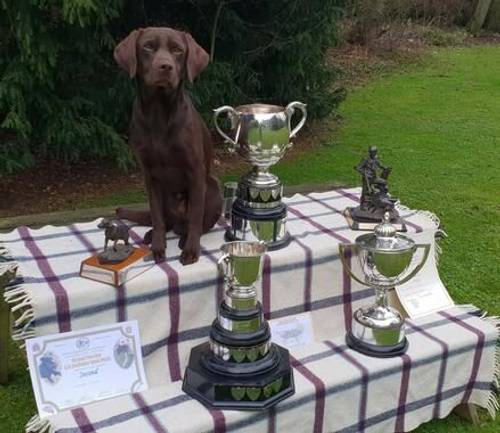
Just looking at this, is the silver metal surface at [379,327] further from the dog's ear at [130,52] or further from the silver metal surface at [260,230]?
the dog's ear at [130,52]

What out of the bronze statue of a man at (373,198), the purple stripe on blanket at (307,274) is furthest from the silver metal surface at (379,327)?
the bronze statue of a man at (373,198)

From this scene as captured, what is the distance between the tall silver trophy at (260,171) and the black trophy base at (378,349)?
0.46 metres

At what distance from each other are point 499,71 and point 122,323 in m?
9.78

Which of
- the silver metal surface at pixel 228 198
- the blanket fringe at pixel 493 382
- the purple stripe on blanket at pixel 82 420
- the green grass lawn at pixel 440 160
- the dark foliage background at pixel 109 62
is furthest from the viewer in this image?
the dark foliage background at pixel 109 62

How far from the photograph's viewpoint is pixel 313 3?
216 inches

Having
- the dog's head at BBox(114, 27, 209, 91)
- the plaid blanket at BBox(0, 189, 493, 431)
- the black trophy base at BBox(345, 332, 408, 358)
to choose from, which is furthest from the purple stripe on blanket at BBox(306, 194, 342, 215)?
the dog's head at BBox(114, 27, 209, 91)

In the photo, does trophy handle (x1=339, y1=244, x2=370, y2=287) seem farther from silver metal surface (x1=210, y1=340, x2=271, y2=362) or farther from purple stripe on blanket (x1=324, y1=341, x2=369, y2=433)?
silver metal surface (x1=210, y1=340, x2=271, y2=362)

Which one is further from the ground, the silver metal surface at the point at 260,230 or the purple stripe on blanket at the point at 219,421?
the silver metal surface at the point at 260,230

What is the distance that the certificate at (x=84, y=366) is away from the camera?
6.63 feet

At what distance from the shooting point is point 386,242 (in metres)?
2.25

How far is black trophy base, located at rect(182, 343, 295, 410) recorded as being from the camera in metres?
1.99

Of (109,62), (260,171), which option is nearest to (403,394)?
(260,171)

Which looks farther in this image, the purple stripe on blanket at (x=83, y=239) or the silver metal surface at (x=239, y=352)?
the purple stripe on blanket at (x=83, y=239)

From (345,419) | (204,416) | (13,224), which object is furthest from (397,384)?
(13,224)
